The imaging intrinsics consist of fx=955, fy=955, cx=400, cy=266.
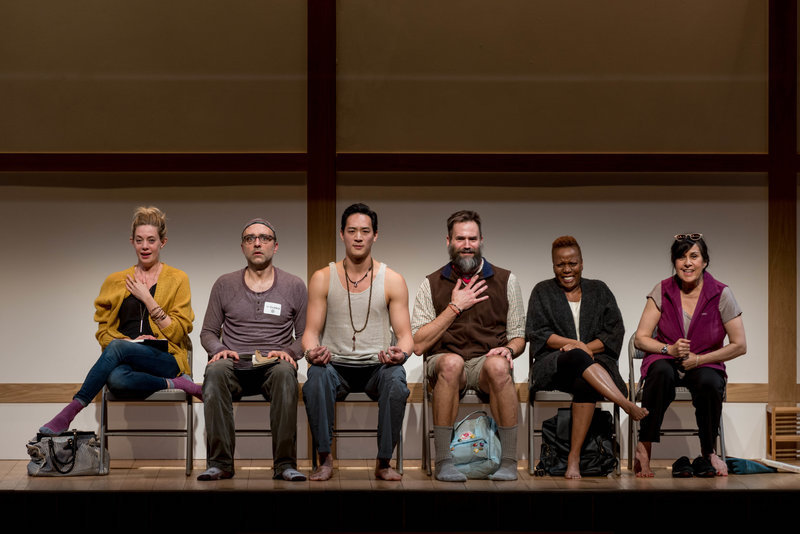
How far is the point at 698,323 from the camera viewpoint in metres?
5.45

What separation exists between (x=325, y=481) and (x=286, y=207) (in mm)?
1948

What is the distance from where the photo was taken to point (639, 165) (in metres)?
6.19

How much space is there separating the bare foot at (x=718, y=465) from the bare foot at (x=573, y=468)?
737 millimetres

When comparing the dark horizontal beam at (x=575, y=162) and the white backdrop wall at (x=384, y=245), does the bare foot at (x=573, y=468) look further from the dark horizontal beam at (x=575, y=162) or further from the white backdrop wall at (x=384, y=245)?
the dark horizontal beam at (x=575, y=162)

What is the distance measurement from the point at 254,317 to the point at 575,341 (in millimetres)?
1806

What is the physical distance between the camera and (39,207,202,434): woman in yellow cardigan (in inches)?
204

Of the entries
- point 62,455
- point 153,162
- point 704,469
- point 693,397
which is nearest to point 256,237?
point 153,162

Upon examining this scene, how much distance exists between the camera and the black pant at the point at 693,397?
205 inches

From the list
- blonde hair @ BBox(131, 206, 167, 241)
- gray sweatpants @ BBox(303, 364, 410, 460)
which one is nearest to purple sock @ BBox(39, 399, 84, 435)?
blonde hair @ BBox(131, 206, 167, 241)
